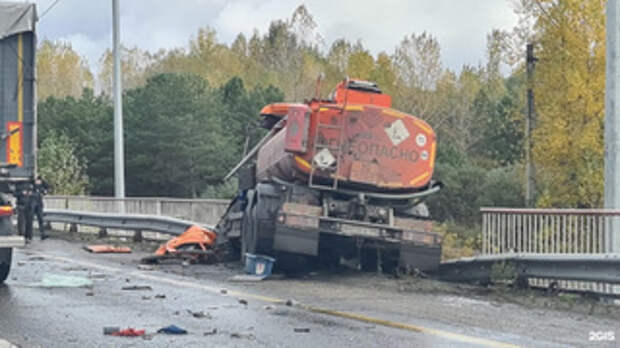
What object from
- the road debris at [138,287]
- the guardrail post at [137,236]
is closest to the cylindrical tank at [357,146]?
the road debris at [138,287]

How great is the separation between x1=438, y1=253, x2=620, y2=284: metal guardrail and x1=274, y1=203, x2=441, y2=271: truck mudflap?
1.30 ft

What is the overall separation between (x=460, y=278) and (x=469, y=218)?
3148 centimetres

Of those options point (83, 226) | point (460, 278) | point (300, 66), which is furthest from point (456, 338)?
point (300, 66)

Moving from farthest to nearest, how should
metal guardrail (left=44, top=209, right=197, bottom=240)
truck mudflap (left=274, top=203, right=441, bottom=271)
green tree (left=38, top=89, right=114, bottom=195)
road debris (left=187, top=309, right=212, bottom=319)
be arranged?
green tree (left=38, top=89, right=114, bottom=195) → metal guardrail (left=44, top=209, right=197, bottom=240) → truck mudflap (left=274, top=203, right=441, bottom=271) → road debris (left=187, top=309, right=212, bottom=319)

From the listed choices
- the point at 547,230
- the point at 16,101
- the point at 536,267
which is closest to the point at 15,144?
the point at 16,101

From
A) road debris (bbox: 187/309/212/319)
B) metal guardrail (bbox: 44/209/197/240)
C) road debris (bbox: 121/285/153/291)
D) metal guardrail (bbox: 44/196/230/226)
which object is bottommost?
road debris (bbox: 121/285/153/291)

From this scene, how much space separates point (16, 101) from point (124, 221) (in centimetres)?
1055

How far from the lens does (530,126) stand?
121 feet

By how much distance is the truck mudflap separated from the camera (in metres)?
12.9

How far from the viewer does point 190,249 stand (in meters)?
16.4

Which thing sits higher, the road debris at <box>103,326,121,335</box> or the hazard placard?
the hazard placard

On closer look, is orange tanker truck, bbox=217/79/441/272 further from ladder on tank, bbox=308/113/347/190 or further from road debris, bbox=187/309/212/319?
road debris, bbox=187/309/212/319

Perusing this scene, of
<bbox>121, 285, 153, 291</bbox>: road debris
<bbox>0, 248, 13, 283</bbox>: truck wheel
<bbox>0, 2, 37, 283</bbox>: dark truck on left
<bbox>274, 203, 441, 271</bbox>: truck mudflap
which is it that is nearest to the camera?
<bbox>121, 285, 153, 291</bbox>: road debris

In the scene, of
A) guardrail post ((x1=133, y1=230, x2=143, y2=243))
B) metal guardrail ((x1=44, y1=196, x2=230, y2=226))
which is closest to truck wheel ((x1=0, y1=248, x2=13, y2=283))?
metal guardrail ((x1=44, y1=196, x2=230, y2=226))
